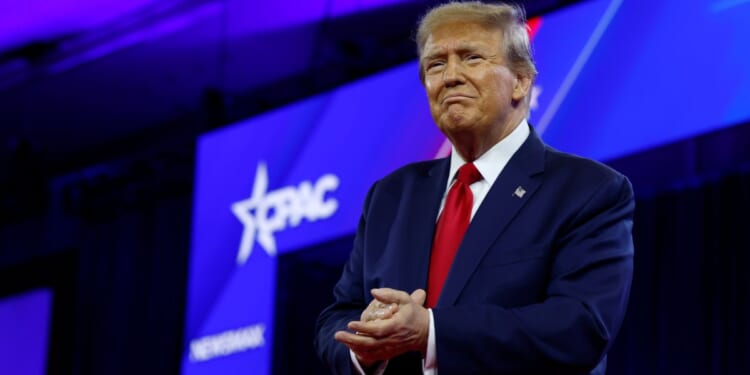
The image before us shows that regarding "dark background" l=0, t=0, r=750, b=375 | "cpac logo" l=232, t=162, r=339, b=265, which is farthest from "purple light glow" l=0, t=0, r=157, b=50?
"cpac logo" l=232, t=162, r=339, b=265

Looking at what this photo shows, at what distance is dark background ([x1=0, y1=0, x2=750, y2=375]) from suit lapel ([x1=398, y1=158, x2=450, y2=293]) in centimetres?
177

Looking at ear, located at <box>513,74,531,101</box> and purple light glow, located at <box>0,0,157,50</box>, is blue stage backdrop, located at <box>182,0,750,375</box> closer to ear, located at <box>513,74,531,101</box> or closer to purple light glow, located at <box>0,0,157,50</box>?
purple light glow, located at <box>0,0,157,50</box>

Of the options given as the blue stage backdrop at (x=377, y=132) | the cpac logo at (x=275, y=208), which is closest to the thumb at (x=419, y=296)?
the blue stage backdrop at (x=377, y=132)

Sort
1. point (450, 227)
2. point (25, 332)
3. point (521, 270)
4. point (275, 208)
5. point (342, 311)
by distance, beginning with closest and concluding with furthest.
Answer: point (521, 270), point (450, 227), point (342, 311), point (275, 208), point (25, 332)

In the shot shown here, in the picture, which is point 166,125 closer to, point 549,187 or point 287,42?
point 287,42

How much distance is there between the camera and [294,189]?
15.6ft

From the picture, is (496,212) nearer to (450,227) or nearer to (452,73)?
(450,227)

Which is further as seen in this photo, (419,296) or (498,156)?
(498,156)

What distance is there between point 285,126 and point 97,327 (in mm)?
2706

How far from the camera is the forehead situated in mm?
1790

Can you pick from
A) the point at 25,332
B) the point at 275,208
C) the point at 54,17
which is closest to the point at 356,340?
the point at 275,208

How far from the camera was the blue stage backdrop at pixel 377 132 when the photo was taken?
353cm

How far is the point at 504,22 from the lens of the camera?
1.81m

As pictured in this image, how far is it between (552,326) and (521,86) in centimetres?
43
